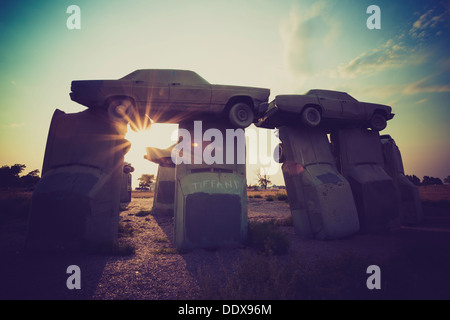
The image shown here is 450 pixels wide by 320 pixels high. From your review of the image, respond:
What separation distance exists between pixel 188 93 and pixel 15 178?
40417 millimetres

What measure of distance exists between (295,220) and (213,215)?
317 cm

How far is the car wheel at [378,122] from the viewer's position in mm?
7770

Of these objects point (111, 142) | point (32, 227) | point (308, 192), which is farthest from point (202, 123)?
point (32, 227)

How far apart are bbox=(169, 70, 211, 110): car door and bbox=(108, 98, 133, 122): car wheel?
3.75 feet

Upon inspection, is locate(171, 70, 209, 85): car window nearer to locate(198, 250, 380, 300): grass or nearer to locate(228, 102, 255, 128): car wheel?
locate(228, 102, 255, 128): car wheel

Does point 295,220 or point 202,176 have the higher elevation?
point 202,176

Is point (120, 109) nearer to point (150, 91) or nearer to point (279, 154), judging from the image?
point (150, 91)

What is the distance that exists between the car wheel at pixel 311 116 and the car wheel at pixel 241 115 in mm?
1701

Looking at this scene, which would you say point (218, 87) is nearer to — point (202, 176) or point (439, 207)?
point (202, 176)

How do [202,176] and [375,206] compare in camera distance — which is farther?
[375,206]

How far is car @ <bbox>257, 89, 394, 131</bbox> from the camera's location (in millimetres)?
6797

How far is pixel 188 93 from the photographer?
6.15 m

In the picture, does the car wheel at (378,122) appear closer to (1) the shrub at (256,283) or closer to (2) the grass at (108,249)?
(1) the shrub at (256,283)

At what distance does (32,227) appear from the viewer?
503 cm
